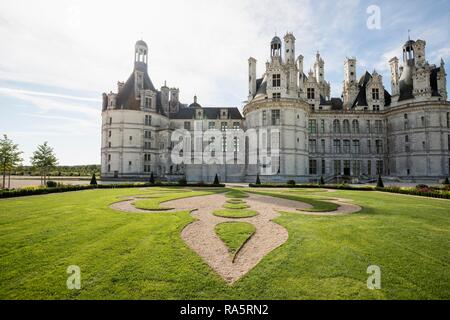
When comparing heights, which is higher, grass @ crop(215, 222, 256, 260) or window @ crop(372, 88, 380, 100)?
window @ crop(372, 88, 380, 100)

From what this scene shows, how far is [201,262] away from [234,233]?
2587mm

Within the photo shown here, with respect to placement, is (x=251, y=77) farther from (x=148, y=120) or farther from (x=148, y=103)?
(x=148, y=120)

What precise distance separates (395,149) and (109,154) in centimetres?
5853

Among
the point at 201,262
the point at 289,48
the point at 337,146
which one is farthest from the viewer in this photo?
the point at 337,146

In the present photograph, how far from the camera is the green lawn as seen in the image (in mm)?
4297

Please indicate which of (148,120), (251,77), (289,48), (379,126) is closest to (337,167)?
(379,126)

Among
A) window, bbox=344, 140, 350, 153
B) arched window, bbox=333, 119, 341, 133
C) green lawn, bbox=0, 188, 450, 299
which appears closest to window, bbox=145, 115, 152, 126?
arched window, bbox=333, 119, 341, 133

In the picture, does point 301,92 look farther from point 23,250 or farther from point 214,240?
point 23,250

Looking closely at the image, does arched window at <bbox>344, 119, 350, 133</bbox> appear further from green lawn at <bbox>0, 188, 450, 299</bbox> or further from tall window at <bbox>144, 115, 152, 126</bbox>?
green lawn at <bbox>0, 188, 450, 299</bbox>

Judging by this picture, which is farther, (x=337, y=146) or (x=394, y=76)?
(x=337, y=146)

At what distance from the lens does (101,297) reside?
162 inches

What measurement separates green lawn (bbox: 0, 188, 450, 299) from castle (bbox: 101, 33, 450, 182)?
31223mm

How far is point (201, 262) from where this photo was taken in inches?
223
